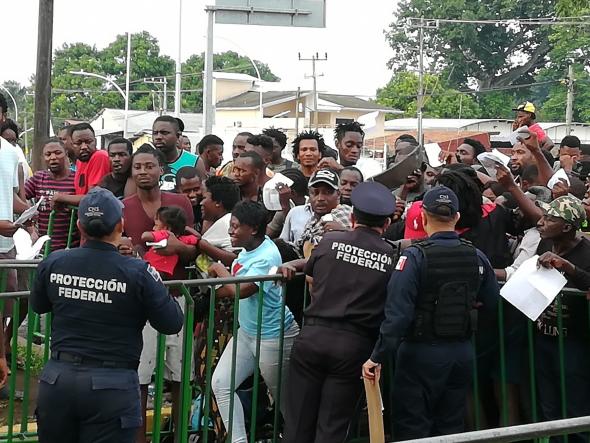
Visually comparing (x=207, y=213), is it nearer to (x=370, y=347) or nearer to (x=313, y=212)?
(x=313, y=212)

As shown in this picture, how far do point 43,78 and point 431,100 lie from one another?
6544 centimetres

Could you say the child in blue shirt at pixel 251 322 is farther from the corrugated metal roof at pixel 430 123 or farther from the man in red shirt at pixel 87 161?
the corrugated metal roof at pixel 430 123

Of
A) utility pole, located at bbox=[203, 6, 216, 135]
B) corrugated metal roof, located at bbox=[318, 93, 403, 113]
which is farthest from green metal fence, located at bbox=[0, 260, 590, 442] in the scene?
corrugated metal roof, located at bbox=[318, 93, 403, 113]

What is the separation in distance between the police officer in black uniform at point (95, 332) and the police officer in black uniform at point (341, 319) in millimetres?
1040

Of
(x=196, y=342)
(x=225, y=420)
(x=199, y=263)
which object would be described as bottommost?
(x=225, y=420)

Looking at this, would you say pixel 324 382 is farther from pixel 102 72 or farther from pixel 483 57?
pixel 102 72

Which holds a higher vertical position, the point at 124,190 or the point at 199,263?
the point at 124,190

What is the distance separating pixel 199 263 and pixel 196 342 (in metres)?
0.55

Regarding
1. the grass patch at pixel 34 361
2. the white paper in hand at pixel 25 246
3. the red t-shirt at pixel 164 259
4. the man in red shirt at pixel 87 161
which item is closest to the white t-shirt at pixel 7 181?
the man in red shirt at pixel 87 161

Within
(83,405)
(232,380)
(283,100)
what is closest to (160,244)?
(232,380)

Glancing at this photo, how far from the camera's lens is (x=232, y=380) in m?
6.07

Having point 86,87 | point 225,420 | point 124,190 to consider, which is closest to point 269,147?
point 124,190

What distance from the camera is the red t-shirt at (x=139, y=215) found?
6.77m

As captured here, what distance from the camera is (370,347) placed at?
18.7 ft
